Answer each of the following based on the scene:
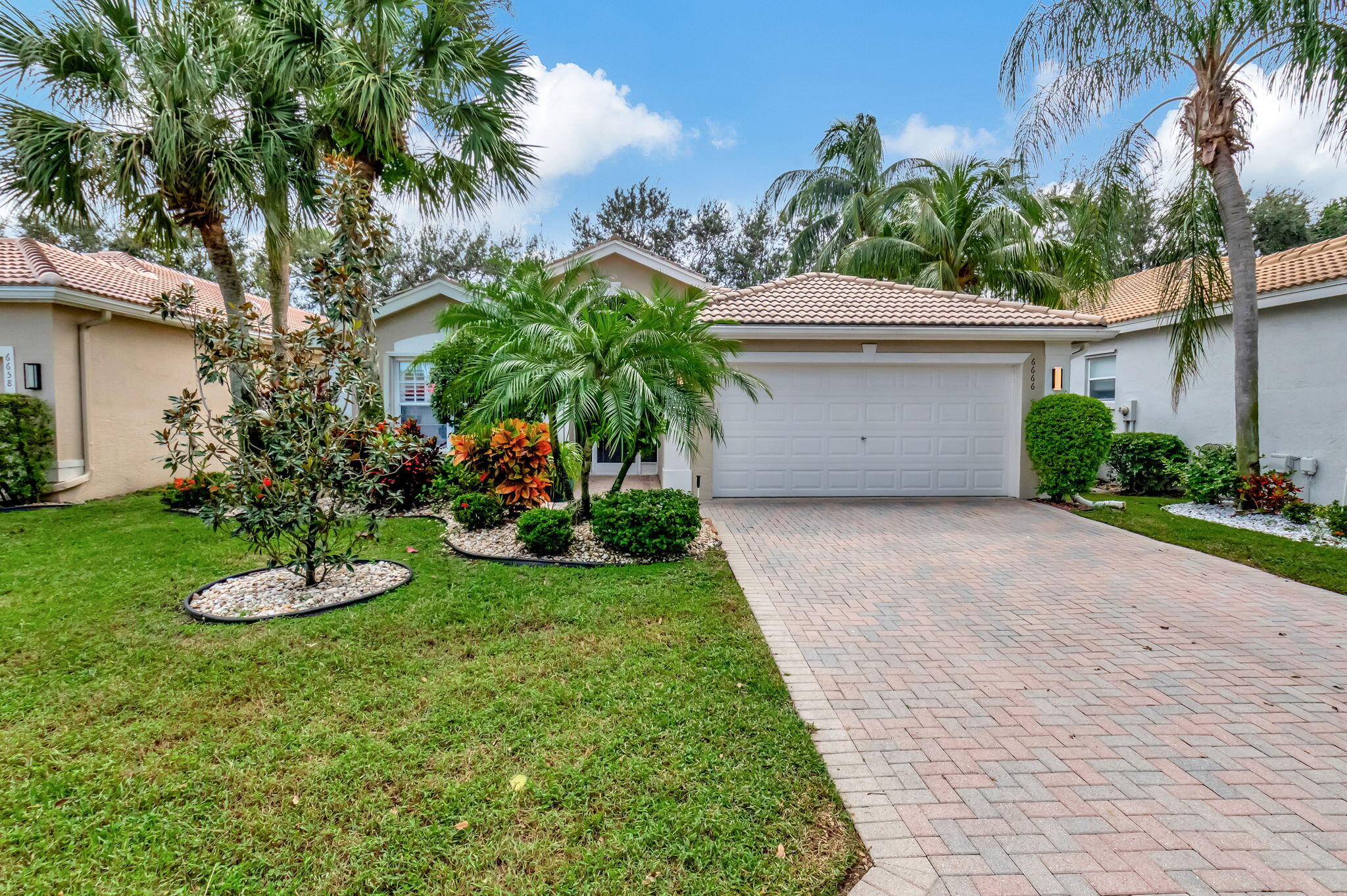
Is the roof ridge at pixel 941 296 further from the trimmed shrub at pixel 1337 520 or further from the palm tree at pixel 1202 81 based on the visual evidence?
the trimmed shrub at pixel 1337 520

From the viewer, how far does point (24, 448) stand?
9.53 m

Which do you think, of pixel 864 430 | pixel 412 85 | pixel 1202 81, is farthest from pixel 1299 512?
pixel 412 85

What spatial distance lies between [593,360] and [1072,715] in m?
5.15

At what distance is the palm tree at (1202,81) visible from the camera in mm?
8281

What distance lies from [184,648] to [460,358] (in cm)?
625

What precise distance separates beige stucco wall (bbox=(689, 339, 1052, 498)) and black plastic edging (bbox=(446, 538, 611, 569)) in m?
4.16

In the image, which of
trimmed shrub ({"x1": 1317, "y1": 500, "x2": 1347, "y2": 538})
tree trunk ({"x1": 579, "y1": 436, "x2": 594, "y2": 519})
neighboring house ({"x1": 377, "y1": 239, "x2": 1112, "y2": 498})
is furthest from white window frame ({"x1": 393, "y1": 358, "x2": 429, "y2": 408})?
trimmed shrub ({"x1": 1317, "y1": 500, "x2": 1347, "y2": 538})

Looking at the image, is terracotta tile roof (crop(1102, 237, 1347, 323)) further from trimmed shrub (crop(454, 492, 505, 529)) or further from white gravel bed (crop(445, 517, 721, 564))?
trimmed shrub (crop(454, 492, 505, 529))

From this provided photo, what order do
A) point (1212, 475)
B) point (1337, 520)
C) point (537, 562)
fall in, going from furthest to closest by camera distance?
point (1212, 475)
point (1337, 520)
point (537, 562)

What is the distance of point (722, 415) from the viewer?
10.8 m

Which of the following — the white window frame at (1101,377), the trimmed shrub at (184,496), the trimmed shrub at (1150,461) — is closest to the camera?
the trimmed shrub at (184,496)

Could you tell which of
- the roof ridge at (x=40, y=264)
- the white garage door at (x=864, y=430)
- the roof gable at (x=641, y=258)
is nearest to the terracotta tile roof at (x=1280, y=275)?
the white garage door at (x=864, y=430)

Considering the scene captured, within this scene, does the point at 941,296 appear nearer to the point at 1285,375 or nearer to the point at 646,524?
the point at 1285,375

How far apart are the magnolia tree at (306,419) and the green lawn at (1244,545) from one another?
909cm
